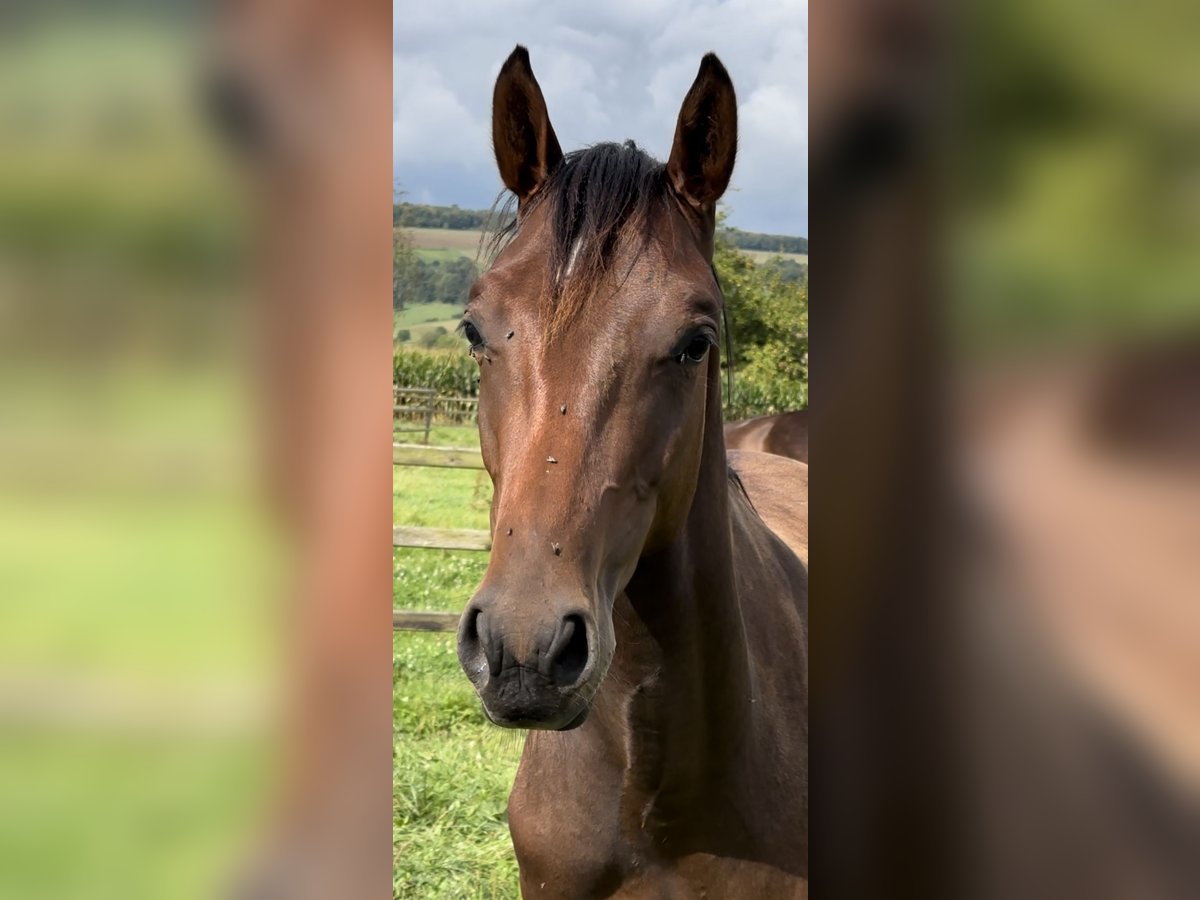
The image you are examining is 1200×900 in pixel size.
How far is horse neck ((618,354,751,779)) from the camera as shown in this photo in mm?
2006

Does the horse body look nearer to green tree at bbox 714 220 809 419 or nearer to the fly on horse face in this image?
the fly on horse face

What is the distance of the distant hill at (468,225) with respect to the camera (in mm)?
13364
